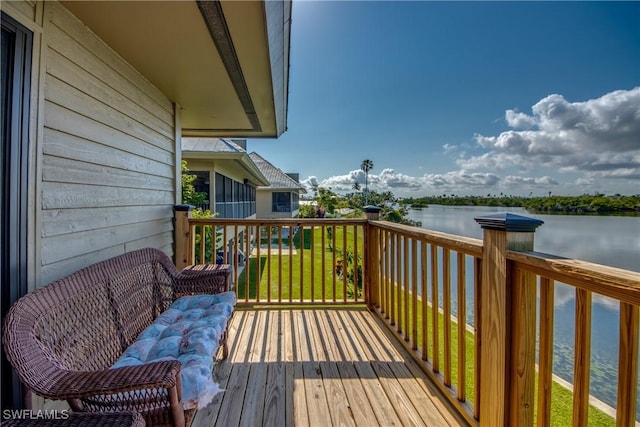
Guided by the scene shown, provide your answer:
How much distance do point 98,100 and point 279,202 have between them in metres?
16.7

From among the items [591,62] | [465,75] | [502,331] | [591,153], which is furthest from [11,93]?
[591,62]

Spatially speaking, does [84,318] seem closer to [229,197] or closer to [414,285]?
[414,285]

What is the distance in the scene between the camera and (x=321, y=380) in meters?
2.06

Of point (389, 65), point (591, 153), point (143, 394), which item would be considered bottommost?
point (143, 394)

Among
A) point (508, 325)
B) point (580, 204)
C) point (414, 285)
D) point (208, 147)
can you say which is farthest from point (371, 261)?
point (208, 147)

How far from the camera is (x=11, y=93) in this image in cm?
144

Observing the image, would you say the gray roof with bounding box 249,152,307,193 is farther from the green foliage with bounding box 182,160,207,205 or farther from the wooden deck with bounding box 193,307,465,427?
the wooden deck with bounding box 193,307,465,427

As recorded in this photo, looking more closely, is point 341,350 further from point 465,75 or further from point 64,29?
point 465,75

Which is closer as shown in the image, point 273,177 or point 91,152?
point 91,152

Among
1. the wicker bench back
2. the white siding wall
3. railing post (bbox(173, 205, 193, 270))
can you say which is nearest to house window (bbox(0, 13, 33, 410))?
the white siding wall

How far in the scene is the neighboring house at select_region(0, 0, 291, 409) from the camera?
1.46 meters

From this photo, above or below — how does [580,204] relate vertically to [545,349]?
above

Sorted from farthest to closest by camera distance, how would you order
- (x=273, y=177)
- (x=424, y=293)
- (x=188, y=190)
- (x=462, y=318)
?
(x=273, y=177)
(x=188, y=190)
(x=424, y=293)
(x=462, y=318)

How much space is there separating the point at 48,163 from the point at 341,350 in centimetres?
234
